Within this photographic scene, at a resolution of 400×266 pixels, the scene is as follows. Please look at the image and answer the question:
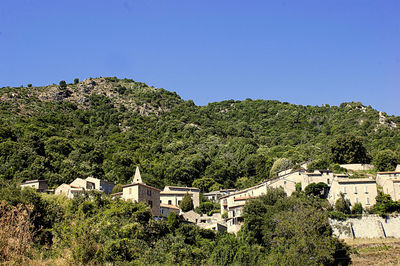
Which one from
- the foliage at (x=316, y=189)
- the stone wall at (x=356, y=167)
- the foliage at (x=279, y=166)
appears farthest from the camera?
the foliage at (x=279, y=166)

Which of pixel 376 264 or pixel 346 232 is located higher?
pixel 346 232

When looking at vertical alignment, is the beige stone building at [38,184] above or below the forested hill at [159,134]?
below

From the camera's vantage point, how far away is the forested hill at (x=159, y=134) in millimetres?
82938

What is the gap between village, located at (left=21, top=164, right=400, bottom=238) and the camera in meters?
52.0

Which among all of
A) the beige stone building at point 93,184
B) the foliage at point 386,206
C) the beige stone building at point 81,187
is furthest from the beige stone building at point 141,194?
the foliage at point 386,206

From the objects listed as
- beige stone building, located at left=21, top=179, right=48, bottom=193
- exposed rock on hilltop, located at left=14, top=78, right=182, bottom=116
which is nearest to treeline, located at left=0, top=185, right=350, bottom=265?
beige stone building, located at left=21, top=179, right=48, bottom=193

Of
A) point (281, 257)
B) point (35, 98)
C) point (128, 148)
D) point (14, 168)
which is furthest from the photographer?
point (35, 98)

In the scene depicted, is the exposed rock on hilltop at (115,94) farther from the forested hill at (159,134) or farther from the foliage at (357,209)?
the foliage at (357,209)

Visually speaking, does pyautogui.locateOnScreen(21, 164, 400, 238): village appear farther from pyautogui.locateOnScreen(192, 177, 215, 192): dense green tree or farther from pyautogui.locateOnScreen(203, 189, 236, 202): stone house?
pyautogui.locateOnScreen(192, 177, 215, 192): dense green tree

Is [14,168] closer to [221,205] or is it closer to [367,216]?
[221,205]

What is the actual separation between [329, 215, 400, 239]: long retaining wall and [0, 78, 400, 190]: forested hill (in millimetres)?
18035

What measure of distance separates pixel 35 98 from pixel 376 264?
11269cm

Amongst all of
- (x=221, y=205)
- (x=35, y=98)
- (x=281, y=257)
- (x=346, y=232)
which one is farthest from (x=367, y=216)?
(x=35, y=98)

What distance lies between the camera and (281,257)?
45656 millimetres
